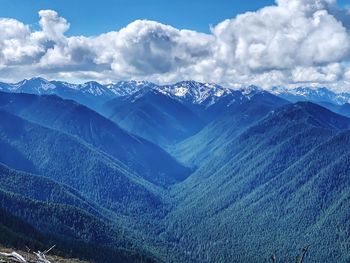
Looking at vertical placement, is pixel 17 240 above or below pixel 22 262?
below

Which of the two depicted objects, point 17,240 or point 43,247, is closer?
point 17,240

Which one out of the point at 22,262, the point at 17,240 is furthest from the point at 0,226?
the point at 22,262

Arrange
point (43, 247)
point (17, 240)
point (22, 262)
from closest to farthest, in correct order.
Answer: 1. point (22, 262)
2. point (17, 240)
3. point (43, 247)

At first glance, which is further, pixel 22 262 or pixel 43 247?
pixel 43 247

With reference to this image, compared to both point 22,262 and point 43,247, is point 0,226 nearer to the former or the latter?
point 43,247

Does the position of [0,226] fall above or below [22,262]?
below

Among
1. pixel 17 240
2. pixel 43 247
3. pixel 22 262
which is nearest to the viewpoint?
pixel 22 262

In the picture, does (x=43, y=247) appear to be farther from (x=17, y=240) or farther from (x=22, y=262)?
(x=22, y=262)

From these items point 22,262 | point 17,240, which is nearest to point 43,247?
point 17,240
